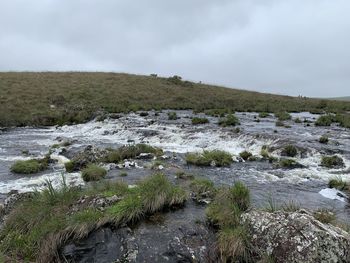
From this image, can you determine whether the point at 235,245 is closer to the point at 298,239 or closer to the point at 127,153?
the point at 298,239

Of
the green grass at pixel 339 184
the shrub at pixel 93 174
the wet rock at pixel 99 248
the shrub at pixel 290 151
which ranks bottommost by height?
the shrub at pixel 93 174

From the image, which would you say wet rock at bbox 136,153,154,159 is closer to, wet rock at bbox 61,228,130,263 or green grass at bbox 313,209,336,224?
wet rock at bbox 61,228,130,263

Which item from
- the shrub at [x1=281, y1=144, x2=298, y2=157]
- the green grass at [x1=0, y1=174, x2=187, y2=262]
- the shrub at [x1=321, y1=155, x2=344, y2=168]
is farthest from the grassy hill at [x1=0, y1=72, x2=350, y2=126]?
the green grass at [x1=0, y1=174, x2=187, y2=262]

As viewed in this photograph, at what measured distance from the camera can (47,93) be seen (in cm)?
5550

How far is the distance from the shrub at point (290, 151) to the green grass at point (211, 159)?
342 centimetres

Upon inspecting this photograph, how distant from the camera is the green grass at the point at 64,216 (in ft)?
26.1

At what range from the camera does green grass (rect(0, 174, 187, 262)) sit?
797 centimetres

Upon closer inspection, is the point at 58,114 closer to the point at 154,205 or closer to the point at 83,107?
the point at 83,107

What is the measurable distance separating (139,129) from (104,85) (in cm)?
3575

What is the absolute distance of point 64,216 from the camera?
27.9ft

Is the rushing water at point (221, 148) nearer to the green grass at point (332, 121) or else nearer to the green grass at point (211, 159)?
the green grass at point (211, 159)

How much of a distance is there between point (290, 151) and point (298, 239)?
13.3 meters

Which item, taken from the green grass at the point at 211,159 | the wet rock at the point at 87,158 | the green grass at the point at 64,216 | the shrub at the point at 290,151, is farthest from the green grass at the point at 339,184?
the wet rock at the point at 87,158

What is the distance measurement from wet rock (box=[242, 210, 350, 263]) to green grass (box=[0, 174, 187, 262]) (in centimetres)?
243
